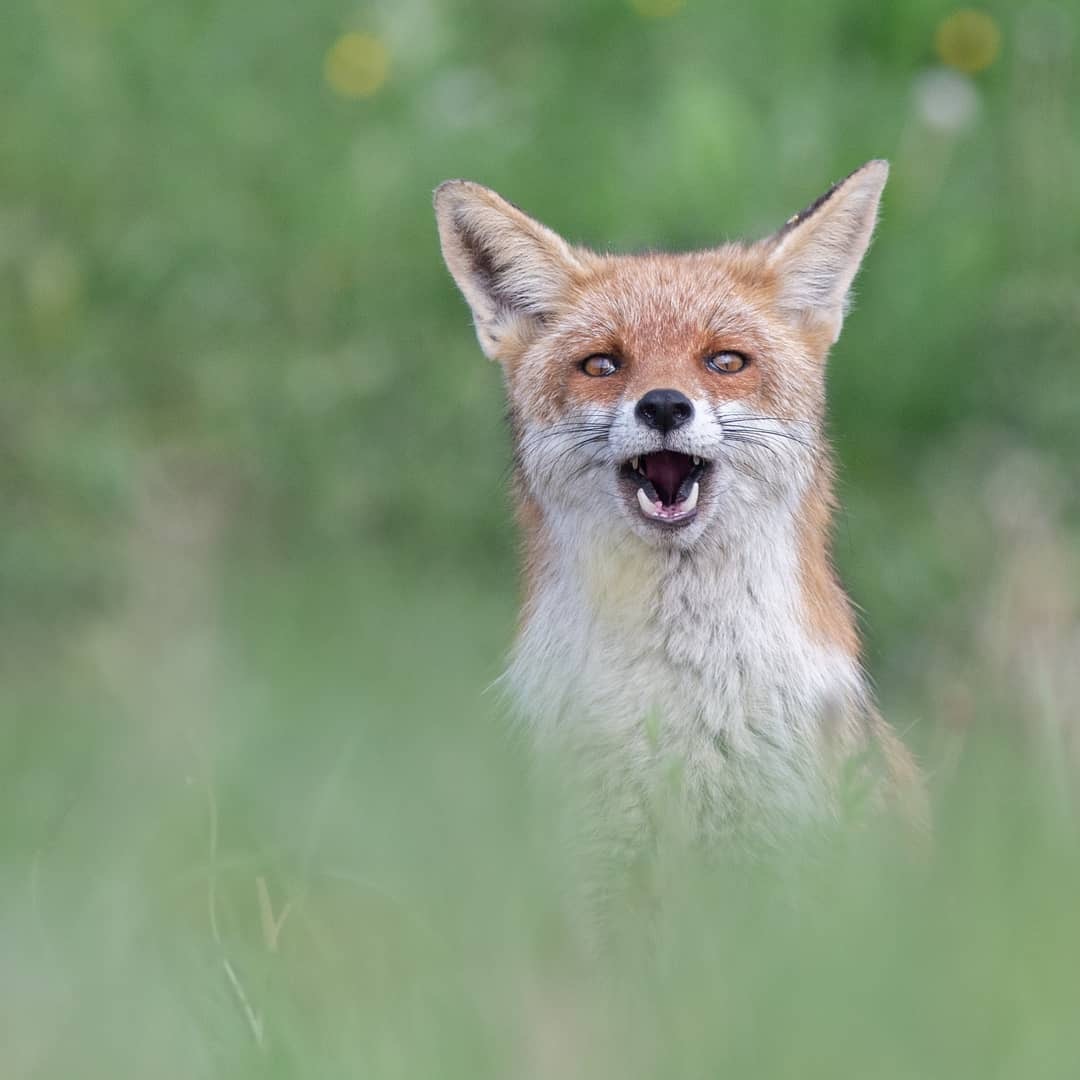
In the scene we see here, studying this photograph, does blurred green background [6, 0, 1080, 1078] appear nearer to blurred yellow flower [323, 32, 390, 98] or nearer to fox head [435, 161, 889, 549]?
blurred yellow flower [323, 32, 390, 98]

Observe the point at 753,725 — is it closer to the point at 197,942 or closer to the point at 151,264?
the point at 197,942

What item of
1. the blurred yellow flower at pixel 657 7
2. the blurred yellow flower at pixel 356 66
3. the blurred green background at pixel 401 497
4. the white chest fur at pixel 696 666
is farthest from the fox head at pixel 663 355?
the blurred yellow flower at pixel 657 7

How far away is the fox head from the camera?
488cm

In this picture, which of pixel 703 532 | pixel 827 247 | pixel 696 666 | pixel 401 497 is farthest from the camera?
pixel 401 497

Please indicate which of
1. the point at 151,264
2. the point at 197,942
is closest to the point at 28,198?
the point at 151,264

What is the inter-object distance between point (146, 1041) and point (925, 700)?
5152 mm

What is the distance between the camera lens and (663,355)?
5094 millimetres

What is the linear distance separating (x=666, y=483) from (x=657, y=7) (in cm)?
675

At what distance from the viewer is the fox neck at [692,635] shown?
470cm

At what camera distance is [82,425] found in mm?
9078

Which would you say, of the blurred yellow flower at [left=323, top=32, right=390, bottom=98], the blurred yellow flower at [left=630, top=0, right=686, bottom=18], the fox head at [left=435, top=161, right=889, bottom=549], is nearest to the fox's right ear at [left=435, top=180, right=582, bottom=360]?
the fox head at [left=435, top=161, right=889, bottom=549]

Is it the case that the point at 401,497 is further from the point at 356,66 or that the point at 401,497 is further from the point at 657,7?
the point at 657,7

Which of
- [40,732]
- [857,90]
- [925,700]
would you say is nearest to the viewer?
[40,732]

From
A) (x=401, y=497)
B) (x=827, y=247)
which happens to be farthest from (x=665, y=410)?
(x=401, y=497)
